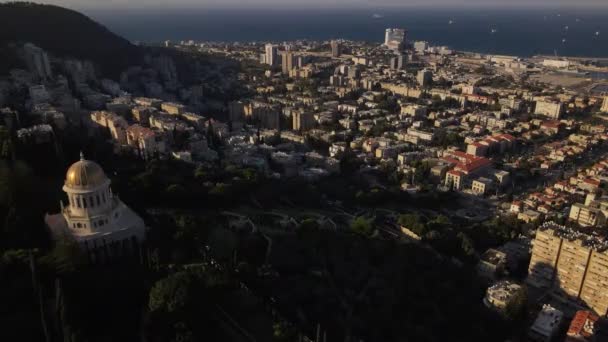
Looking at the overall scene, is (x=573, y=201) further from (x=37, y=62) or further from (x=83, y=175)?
(x=37, y=62)

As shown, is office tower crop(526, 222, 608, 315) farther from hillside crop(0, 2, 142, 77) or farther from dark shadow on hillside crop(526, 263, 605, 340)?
hillside crop(0, 2, 142, 77)

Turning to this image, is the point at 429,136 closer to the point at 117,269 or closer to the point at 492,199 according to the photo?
the point at 492,199

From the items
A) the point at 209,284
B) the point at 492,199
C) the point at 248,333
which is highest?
the point at 209,284

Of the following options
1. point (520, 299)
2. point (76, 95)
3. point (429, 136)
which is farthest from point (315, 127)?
point (520, 299)

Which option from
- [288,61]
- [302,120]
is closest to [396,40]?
[288,61]

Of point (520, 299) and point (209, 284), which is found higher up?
point (209, 284)

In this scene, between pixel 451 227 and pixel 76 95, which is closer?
pixel 451 227

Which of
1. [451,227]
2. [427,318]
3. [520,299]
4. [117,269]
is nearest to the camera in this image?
[117,269]
